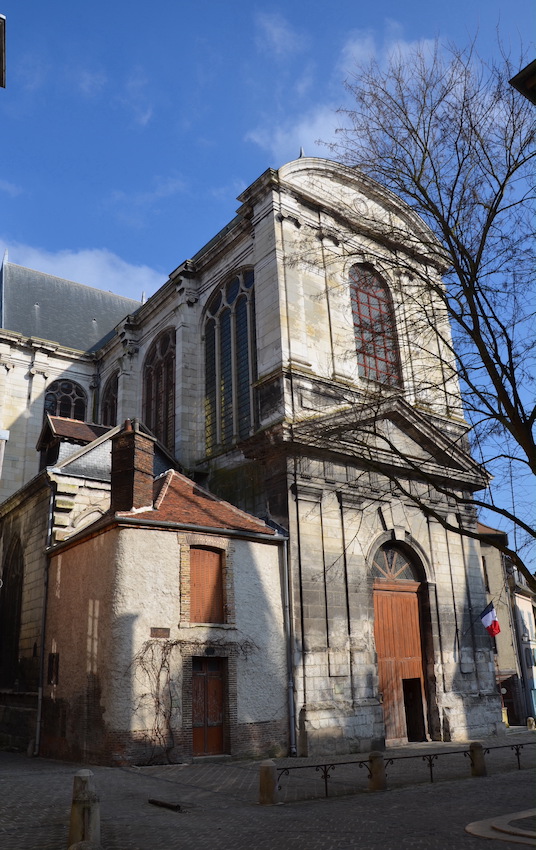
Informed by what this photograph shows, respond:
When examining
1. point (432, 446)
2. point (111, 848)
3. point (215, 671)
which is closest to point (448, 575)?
point (432, 446)

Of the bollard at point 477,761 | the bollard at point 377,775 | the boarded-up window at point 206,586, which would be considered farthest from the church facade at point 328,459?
the bollard at point 377,775

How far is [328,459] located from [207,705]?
6218 millimetres

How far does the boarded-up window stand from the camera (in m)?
13.6

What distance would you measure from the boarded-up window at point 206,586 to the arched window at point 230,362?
5286 millimetres

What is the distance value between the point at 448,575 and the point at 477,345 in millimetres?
11036

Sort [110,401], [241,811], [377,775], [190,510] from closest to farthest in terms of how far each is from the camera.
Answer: [241,811] < [377,775] < [190,510] < [110,401]

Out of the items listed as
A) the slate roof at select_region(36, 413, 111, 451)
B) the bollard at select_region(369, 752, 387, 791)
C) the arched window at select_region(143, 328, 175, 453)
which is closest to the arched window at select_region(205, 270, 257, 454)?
the arched window at select_region(143, 328, 175, 453)

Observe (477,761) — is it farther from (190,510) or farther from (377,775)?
(190,510)

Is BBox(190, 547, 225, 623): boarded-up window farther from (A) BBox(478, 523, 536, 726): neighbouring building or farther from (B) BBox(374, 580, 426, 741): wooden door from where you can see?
(A) BBox(478, 523, 536, 726): neighbouring building

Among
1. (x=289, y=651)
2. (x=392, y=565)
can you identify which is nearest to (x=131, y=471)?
(x=289, y=651)

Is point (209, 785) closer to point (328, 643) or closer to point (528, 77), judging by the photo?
point (328, 643)

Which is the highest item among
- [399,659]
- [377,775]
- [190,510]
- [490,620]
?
[190,510]

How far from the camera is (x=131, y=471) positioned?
548 inches

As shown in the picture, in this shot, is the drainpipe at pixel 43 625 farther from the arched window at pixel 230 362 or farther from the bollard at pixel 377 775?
the bollard at pixel 377 775
